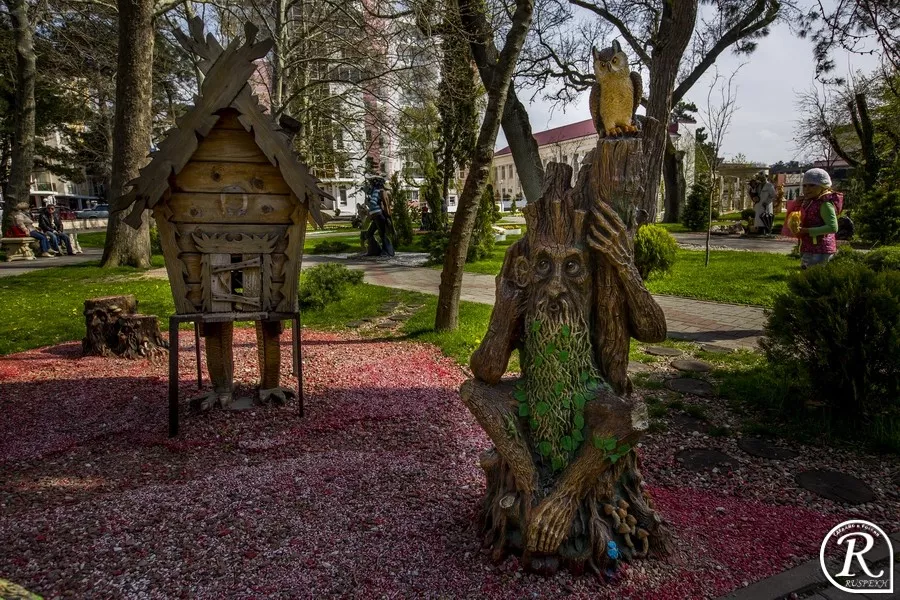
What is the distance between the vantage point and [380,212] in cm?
1617

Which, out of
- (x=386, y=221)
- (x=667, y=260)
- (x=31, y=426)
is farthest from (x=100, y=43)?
(x=667, y=260)

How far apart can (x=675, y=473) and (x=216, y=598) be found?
9.71 ft

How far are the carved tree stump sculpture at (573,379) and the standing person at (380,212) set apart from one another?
13.7 meters

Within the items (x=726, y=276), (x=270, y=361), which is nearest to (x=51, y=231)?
(x=270, y=361)

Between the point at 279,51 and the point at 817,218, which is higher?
the point at 279,51

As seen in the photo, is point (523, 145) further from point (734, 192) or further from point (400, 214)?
point (734, 192)

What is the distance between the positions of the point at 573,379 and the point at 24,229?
2112 cm

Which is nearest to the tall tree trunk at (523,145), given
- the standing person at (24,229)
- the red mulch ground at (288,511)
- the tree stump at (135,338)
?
the red mulch ground at (288,511)

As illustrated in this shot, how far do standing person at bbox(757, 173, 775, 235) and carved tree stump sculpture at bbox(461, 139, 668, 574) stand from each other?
70.3ft

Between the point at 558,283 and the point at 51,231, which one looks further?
the point at 51,231

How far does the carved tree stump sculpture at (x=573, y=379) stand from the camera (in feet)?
7.92

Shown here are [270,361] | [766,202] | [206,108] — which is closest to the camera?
[206,108]

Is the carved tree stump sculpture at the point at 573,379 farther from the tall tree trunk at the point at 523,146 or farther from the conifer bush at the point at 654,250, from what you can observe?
the tall tree trunk at the point at 523,146

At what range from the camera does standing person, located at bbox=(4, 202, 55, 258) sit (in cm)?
1723
